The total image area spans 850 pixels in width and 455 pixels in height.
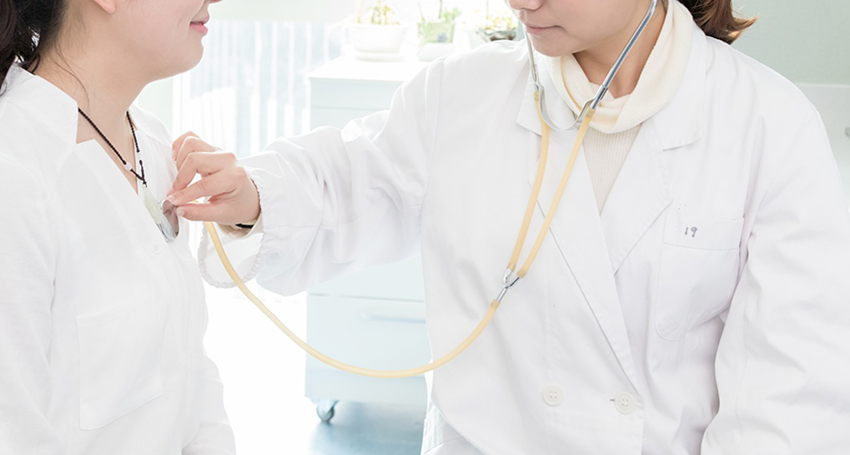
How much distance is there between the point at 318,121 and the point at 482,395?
1177 mm

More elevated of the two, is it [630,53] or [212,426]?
[630,53]

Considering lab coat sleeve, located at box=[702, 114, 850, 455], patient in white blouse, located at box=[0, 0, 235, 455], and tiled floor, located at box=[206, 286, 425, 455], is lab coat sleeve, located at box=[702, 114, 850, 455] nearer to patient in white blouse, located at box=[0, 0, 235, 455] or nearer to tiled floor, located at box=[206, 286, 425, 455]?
patient in white blouse, located at box=[0, 0, 235, 455]

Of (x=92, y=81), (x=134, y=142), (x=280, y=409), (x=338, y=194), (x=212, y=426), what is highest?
(x=92, y=81)

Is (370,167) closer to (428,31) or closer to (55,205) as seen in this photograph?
(55,205)

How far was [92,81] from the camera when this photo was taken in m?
1.01

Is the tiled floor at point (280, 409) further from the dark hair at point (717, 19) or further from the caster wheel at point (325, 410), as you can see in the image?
the dark hair at point (717, 19)

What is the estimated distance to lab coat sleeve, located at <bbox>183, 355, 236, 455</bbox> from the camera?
1.17m

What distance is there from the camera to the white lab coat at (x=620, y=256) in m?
1.10

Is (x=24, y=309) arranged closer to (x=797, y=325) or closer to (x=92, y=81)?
(x=92, y=81)

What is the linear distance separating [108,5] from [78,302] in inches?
12.4

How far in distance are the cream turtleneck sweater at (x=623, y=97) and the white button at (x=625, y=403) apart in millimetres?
242

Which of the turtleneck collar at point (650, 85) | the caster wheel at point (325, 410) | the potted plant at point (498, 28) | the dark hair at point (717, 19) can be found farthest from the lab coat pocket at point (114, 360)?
the potted plant at point (498, 28)

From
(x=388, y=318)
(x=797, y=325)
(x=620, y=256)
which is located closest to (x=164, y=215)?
(x=620, y=256)

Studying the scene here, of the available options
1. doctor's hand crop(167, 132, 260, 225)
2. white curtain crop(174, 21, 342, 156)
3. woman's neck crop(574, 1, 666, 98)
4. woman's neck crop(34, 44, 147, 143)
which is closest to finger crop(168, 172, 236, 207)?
doctor's hand crop(167, 132, 260, 225)
